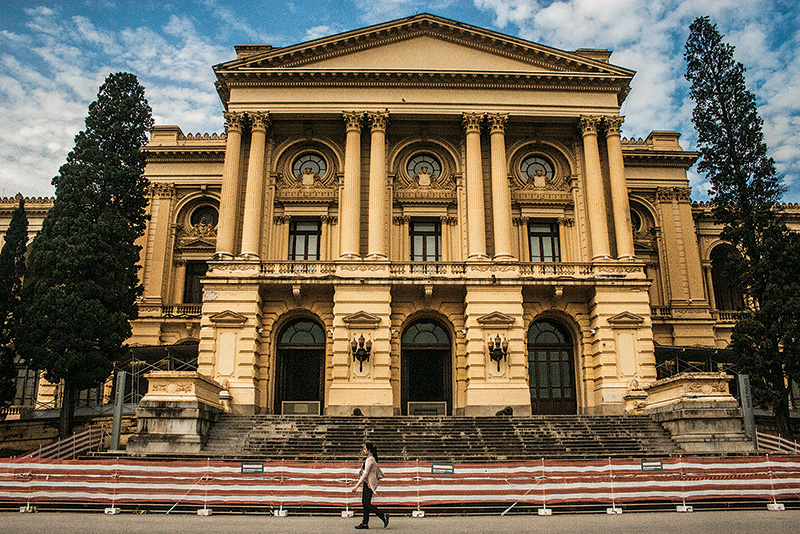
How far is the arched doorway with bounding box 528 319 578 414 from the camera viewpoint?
33.2 m

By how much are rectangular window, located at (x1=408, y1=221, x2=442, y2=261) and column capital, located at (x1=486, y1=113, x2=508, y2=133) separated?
576 centimetres

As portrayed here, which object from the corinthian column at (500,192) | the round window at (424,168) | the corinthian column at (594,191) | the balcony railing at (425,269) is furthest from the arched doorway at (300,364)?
the corinthian column at (594,191)

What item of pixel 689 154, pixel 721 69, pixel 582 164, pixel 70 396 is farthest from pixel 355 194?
pixel 689 154

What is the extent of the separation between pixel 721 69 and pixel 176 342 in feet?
110

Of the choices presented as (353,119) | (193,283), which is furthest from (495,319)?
(193,283)

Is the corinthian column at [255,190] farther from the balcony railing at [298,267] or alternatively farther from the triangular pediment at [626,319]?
the triangular pediment at [626,319]

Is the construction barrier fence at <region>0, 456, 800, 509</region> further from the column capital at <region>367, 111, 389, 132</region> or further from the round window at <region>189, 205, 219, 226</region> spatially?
the round window at <region>189, 205, 219, 226</region>

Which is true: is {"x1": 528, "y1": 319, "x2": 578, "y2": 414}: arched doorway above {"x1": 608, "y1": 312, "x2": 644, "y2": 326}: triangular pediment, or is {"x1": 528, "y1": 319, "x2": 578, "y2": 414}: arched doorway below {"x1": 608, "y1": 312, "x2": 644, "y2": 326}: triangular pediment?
below

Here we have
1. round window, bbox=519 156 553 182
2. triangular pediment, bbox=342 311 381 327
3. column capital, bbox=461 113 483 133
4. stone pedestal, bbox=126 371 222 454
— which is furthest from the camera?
round window, bbox=519 156 553 182

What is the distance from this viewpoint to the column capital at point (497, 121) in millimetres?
35531

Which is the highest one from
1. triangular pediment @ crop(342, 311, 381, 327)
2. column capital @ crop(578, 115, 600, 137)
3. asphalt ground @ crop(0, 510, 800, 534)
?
column capital @ crop(578, 115, 600, 137)

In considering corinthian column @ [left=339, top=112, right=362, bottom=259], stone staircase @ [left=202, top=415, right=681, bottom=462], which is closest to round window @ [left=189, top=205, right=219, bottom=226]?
corinthian column @ [left=339, top=112, right=362, bottom=259]

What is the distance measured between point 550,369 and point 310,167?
16540 mm

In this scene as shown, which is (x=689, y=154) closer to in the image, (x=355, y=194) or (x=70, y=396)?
(x=355, y=194)
